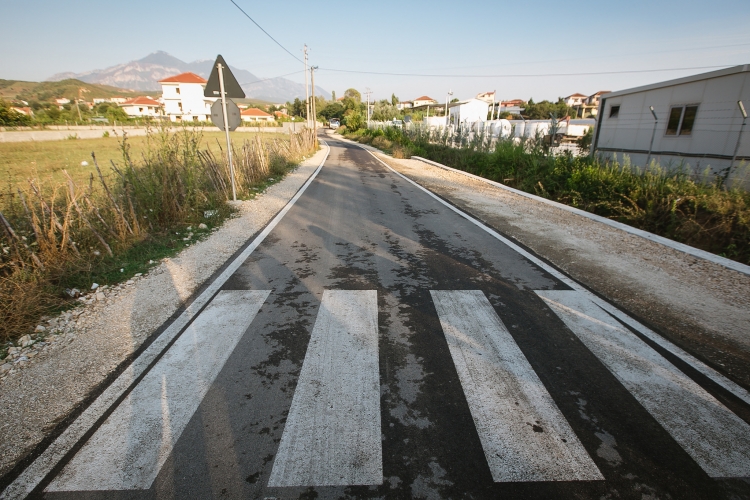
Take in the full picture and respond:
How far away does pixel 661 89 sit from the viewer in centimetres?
1455

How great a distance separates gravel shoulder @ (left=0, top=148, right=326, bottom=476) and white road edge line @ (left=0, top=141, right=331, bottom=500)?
4.5 inches

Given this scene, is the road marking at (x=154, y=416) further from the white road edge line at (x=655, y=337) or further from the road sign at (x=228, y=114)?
the road sign at (x=228, y=114)

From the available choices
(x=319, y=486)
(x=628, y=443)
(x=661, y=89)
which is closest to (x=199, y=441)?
(x=319, y=486)

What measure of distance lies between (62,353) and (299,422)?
246 centimetres

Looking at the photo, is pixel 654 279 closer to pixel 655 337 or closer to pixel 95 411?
pixel 655 337

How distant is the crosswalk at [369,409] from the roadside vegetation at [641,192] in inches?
180

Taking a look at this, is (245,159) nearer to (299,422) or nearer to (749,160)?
(299,422)

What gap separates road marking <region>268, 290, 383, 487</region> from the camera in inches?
86.1

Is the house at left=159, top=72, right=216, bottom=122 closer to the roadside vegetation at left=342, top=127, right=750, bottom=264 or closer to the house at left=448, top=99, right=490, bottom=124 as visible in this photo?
the house at left=448, top=99, right=490, bottom=124

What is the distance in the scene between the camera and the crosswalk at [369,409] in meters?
2.21

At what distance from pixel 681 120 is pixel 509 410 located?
16163 mm

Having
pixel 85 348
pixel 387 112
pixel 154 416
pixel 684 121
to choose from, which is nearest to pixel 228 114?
pixel 85 348

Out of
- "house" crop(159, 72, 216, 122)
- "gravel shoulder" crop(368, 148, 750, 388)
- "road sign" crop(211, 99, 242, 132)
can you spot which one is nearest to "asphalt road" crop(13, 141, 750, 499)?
"gravel shoulder" crop(368, 148, 750, 388)

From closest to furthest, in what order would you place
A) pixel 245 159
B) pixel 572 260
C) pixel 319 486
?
pixel 319 486 < pixel 572 260 < pixel 245 159
